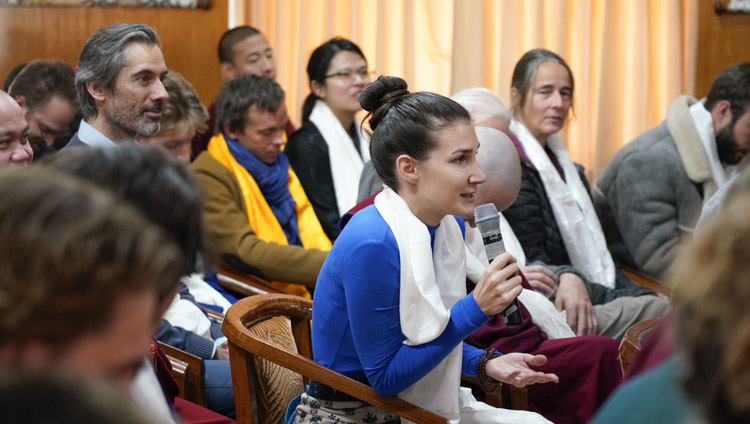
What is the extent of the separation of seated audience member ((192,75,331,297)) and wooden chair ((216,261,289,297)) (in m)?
0.06

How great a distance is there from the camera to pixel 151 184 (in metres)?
0.96

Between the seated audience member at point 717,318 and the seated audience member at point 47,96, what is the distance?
3.07 m

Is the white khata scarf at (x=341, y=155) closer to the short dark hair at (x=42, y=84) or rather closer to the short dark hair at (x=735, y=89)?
the short dark hair at (x=42, y=84)

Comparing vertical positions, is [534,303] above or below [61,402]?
below

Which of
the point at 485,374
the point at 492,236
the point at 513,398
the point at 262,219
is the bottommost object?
the point at 513,398

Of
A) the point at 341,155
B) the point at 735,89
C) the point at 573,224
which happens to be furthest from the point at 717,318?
the point at 735,89

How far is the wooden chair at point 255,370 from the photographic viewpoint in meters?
1.73

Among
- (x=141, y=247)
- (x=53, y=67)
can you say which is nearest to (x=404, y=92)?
(x=141, y=247)

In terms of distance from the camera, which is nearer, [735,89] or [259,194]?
[259,194]

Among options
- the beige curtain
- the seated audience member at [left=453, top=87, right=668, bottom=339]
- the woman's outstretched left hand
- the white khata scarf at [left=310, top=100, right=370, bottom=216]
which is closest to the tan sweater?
the white khata scarf at [left=310, top=100, right=370, bottom=216]

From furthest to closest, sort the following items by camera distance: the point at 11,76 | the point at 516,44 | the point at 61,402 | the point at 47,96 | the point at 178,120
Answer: the point at 516,44 < the point at 11,76 < the point at 47,96 < the point at 178,120 < the point at 61,402

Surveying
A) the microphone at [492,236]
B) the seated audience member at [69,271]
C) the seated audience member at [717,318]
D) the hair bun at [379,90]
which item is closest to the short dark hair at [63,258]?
the seated audience member at [69,271]

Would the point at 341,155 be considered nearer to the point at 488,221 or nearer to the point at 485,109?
the point at 485,109

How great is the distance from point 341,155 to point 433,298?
194 centimetres
